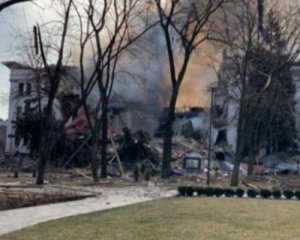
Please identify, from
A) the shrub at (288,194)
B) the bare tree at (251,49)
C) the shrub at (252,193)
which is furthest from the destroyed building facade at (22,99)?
the shrub at (288,194)

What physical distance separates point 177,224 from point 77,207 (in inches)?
168

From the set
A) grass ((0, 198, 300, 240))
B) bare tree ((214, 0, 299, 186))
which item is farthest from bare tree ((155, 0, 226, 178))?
grass ((0, 198, 300, 240))

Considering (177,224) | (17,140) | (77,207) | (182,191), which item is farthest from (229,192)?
(17,140)

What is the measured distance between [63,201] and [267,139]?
3082 centimetres

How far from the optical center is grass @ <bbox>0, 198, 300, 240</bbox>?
955cm

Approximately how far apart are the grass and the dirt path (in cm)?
55

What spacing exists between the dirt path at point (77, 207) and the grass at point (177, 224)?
550mm

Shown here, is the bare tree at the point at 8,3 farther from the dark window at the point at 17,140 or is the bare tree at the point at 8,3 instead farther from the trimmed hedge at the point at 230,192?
the dark window at the point at 17,140

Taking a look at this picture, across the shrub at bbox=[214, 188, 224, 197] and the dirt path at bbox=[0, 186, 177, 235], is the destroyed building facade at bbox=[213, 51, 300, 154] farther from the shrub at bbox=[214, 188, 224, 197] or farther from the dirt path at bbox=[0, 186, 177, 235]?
the shrub at bbox=[214, 188, 224, 197]

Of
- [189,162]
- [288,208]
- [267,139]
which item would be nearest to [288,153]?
[267,139]

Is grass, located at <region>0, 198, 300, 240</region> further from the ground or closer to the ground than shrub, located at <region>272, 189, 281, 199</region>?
closer to the ground

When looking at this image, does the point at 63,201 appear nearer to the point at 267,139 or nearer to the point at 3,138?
the point at 267,139

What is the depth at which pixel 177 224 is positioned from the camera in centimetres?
1101

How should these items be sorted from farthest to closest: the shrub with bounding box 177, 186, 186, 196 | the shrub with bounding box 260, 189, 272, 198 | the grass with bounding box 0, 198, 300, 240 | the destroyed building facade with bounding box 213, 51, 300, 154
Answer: the destroyed building facade with bounding box 213, 51, 300, 154 → the shrub with bounding box 260, 189, 272, 198 → the shrub with bounding box 177, 186, 186, 196 → the grass with bounding box 0, 198, 300, 240
